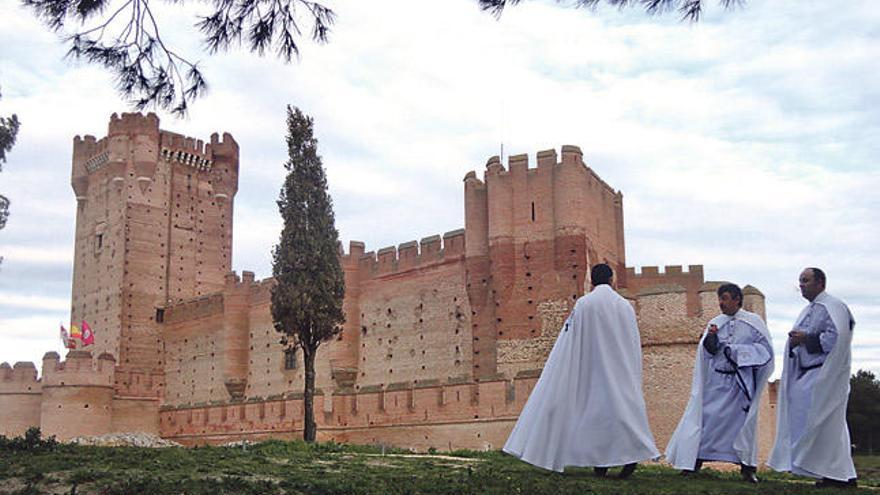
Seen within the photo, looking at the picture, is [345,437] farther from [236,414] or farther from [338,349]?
[338,349]

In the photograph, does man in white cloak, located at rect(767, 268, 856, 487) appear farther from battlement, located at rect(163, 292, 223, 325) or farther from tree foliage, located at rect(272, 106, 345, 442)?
battlement, located at rect(163, 292, 223, 325)

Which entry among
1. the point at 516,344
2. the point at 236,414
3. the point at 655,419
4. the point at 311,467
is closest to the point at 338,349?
the point at 236,414

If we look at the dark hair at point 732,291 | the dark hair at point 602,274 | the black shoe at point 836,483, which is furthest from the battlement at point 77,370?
the black shoe at point 836,483

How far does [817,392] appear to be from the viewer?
8.88 meters

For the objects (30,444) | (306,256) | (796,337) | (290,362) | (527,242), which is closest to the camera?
(796,337)

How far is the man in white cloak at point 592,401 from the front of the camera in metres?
8.43

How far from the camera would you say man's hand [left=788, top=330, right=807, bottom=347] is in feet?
29.6

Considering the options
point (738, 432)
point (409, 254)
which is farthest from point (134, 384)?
point (738, 432)

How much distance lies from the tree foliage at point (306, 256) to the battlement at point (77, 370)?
584 inches

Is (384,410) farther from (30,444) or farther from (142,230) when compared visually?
(142,230)

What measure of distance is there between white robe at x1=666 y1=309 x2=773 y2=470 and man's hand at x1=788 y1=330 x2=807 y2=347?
333 mm

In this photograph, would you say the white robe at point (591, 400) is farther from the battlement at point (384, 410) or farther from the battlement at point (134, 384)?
the battlement at point (134, 384)

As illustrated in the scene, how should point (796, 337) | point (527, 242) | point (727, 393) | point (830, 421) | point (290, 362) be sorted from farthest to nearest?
point (290, 362) → point (527, 242) → point (727, 393) → point (796, 337) → point (830, 421)

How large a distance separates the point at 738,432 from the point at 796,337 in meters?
1.08
